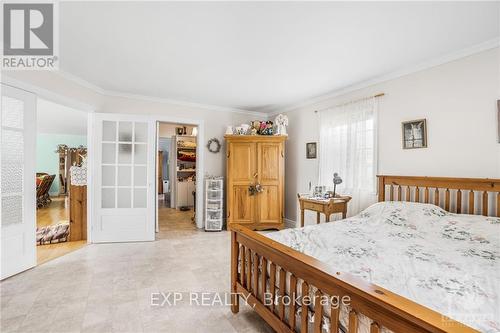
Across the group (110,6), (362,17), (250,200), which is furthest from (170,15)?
(250,200)

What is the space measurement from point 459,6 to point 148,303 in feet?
11.3

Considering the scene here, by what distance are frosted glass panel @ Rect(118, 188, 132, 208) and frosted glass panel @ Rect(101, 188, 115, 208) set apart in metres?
0.10

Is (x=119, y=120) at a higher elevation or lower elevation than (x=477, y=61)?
lower

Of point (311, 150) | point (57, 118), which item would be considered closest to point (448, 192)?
point (311, 150)

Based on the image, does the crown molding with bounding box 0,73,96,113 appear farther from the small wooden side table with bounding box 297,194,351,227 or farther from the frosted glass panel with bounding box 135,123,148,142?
the small wooden side table with bounding box 297,194,351,227

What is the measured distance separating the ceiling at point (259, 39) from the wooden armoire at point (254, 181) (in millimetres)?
1273

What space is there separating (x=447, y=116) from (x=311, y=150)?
81.3 inches

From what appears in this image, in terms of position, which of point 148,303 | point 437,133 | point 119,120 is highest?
point 119,120

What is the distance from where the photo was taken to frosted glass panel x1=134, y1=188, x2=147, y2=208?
3997 mm

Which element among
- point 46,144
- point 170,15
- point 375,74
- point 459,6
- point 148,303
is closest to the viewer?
point 459,6

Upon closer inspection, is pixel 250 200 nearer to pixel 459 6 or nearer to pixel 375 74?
pixel 375 74

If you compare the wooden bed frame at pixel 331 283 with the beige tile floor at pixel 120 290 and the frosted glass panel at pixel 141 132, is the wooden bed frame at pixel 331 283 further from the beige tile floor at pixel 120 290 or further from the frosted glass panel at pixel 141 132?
the frosted glass panel at pixel 141 132

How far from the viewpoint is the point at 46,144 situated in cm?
882

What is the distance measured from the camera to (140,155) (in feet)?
13.2
